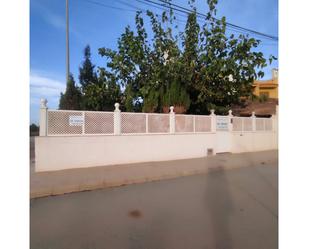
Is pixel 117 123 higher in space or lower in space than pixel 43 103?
lower

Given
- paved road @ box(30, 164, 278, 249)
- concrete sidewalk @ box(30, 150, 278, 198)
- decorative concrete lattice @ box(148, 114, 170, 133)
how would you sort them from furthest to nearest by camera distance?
decorative concrete lattice @ box(148, 114, 170, 133) < concrete sidewalk @ box(30, 150, 278, 198) < paved road @ box(30, 164, 278, 249)

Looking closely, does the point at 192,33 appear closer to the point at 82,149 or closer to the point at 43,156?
the point at 82,149

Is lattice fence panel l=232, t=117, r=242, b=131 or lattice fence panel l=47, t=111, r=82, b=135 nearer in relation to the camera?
lattice fence panel l=47, t=111, r=82, b=135

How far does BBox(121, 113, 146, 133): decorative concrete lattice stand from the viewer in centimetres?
849

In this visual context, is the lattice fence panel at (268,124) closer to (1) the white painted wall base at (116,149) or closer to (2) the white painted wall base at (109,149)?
(1) the white painted wall base at (116,149)

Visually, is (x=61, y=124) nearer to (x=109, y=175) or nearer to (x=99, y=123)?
(x=99, y=123)

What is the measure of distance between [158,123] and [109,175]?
11.1 feet

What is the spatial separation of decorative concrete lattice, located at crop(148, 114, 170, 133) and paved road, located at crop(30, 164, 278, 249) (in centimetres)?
350

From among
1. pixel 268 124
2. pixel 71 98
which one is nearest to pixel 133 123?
pixel 71 98

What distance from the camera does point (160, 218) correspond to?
3756 millimetres

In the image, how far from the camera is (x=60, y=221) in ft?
12.0

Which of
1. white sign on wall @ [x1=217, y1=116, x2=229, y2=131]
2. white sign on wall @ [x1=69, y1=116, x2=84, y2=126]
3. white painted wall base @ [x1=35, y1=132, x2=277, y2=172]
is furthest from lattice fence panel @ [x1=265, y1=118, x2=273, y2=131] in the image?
white sign on wall @ [x1=69, y1=116, x2=84, y2=126]

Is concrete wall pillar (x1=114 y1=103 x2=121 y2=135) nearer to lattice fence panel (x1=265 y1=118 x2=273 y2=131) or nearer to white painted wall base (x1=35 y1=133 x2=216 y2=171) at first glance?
white painted wall base (x1=35 y1=133 x2=216 y2=171)

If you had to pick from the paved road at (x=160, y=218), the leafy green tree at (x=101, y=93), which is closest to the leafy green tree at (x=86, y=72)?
the leafy green tree at (x=101, y=93)
